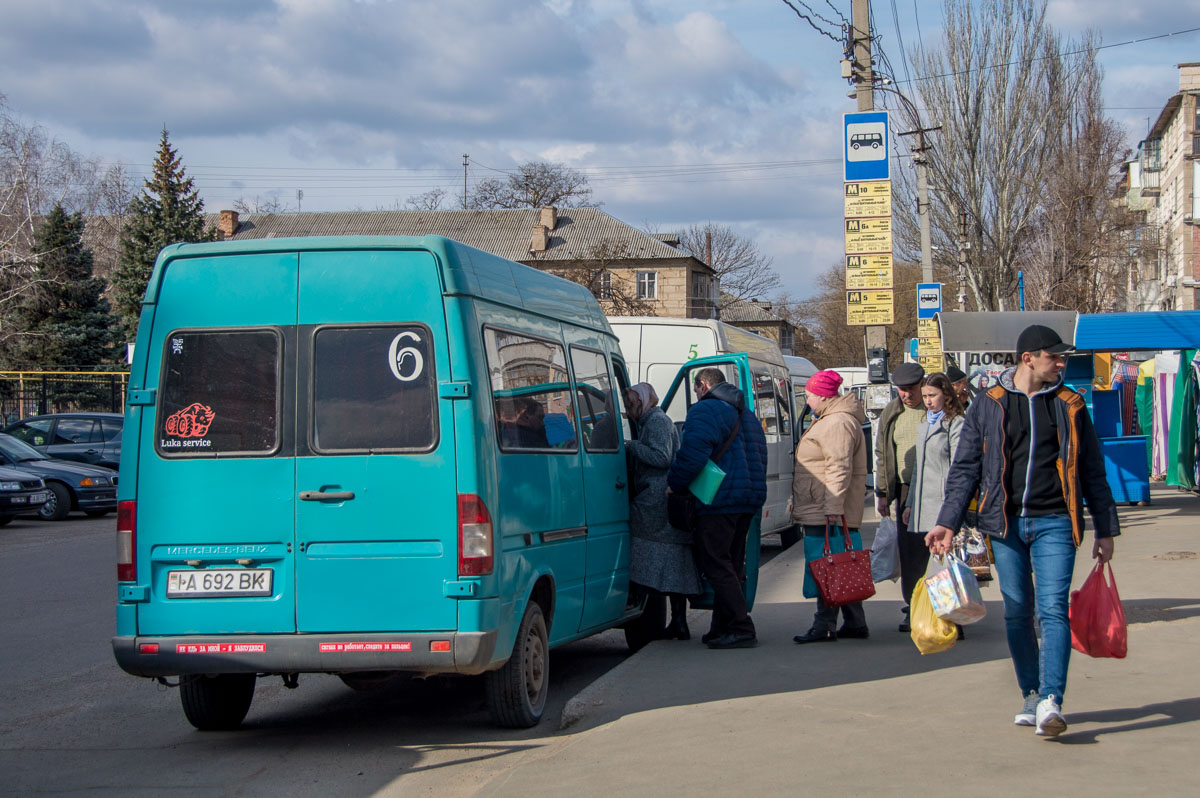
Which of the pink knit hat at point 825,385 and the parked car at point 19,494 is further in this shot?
the parked car at point 19,494

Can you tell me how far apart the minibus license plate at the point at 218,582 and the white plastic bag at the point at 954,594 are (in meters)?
3.13

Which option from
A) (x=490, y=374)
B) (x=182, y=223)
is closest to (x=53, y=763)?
(x=490, y=374)

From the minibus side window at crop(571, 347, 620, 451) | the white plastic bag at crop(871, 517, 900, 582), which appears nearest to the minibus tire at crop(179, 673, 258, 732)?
the minibus side window at crop(571, 347, 620, 451)

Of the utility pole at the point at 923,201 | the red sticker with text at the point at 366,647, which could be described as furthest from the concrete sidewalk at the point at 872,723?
the utility pole at the point at 923,201

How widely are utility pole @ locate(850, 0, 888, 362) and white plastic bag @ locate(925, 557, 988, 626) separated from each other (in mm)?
13863

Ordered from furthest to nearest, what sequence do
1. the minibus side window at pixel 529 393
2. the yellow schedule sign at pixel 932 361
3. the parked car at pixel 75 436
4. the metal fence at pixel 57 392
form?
the metal fence at pixel 57 392, the yellow schedule sign at pixel 932 361, the parked car at pixel 75 436, the minibus side window at pixel 529 393

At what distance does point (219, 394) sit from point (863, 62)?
52.2ft

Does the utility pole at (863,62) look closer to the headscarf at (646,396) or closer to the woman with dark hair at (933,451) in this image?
the woman with dark hair at (933,451)

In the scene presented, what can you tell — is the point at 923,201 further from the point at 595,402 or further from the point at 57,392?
the point at 57,392

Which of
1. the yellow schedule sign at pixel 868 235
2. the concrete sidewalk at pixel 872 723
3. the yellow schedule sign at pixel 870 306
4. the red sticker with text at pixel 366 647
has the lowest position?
the concrete sidewalk at pixel 872 723

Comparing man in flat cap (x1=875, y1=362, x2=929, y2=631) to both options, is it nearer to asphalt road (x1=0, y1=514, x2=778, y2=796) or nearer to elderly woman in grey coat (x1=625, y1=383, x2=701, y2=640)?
elderly woman in grey coat (x1=625, y1=383, x2=701, y2=640)

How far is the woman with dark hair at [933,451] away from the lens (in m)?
7.96

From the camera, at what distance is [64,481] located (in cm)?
2070

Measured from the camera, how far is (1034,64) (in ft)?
139
